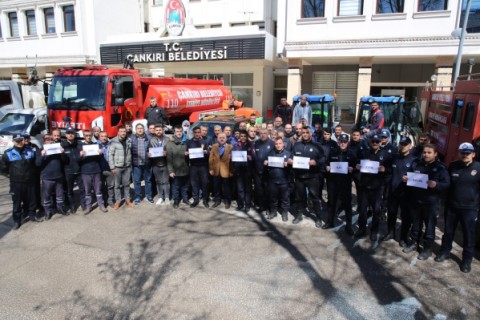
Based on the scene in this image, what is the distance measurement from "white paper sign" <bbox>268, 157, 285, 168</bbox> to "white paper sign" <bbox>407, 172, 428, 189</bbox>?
2.22 meters

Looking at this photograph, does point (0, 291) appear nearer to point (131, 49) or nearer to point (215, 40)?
point (215, 40)

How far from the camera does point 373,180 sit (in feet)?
19.1

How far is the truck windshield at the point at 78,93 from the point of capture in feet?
30.0

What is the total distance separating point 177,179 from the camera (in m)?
7.61

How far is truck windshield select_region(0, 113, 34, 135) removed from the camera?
10062mm

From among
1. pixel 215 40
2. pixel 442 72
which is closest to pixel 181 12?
pixel 215 40

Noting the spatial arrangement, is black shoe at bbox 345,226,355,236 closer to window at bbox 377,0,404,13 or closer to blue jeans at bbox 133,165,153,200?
blue jeans at bbox 133,165,153,200

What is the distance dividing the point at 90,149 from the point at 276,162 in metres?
3.76

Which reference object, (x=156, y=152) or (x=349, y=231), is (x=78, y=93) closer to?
(x=156, y=152)

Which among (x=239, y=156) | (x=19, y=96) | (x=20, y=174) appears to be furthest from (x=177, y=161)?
(x=19, y=96)

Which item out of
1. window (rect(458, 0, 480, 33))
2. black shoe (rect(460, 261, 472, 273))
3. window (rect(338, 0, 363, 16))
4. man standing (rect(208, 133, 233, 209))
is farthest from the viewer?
window (rect(338, 0, 363, 16))

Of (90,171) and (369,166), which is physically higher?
(369,166)

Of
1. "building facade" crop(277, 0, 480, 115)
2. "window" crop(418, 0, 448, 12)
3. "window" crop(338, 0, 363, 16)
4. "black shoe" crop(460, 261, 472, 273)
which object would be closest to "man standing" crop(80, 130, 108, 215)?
"black shoe" crop(460, 261, 472, 273)

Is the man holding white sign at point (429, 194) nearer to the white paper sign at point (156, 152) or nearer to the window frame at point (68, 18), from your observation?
the white paper sign at point (156, 152)
